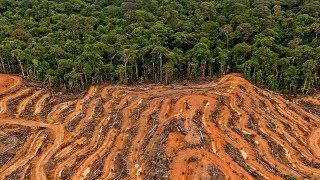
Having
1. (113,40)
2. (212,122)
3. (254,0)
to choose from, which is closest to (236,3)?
(254,0)

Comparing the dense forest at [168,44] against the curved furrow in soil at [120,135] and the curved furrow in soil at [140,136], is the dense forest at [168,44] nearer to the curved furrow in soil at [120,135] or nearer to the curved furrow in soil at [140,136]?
the curved furrow in soil at [120,135]

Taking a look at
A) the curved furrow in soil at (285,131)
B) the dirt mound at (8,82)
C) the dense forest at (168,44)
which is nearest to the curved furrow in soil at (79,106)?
the dense forest at (168,44)

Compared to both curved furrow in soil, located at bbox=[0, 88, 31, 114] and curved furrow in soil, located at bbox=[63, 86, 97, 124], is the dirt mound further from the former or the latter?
curved furrow in soil, located at bbox=[63, 86, 97, 124]

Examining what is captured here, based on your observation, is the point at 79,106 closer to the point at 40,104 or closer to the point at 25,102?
the point at 40,104

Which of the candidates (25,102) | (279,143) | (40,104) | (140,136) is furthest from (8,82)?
(279,143)

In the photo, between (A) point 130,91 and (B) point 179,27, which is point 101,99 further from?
(B) point 179,27

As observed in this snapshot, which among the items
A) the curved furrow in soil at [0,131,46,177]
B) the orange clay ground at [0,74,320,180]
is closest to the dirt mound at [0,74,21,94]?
the orange clay ground at [0,74,320,180]
